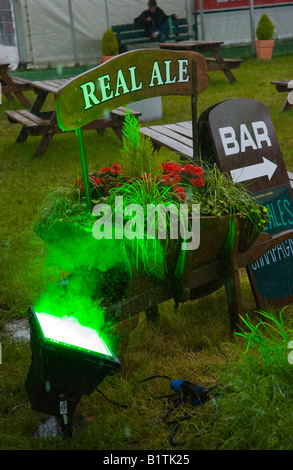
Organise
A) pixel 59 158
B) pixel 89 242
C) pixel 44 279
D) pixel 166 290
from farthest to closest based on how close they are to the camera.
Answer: pixel 59 158 → pixel 44 279 → pixel 166 290 → pixel 89 242

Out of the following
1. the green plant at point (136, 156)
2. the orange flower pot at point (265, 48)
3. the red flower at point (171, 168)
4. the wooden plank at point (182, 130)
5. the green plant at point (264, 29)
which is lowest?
the orange flower pot at point (265, 48)

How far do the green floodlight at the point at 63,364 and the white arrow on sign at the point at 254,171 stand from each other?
4.66ft

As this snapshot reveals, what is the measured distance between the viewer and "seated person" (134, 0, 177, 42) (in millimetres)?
15227

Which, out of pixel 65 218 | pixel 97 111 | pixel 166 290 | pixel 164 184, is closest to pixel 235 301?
pixel 166 290

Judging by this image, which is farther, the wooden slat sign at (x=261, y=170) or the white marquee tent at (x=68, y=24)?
the white marquee tent at (x=68, y=24)

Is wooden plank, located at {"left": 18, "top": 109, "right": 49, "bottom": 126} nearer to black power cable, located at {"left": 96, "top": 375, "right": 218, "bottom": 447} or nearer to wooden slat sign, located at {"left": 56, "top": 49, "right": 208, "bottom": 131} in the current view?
wooden slat sign, located at {"left": 56, "top": 49, "right": 208, "bottom": 131}

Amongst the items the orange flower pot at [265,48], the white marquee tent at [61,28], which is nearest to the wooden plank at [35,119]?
the white marquee tent at [61,28]

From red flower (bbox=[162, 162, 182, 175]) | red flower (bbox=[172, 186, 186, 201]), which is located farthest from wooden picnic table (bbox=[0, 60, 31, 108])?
red flower (bbox=[172, 186, 186, 201])

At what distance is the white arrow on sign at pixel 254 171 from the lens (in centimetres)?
355

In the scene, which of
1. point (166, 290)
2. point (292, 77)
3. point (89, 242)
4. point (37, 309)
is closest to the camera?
point (37, 309)

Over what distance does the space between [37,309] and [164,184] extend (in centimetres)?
88

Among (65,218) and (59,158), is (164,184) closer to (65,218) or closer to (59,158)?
(65,218)

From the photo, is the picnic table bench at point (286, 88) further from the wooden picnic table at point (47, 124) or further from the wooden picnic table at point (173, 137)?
the wooden picnic table at point (173, 137)
